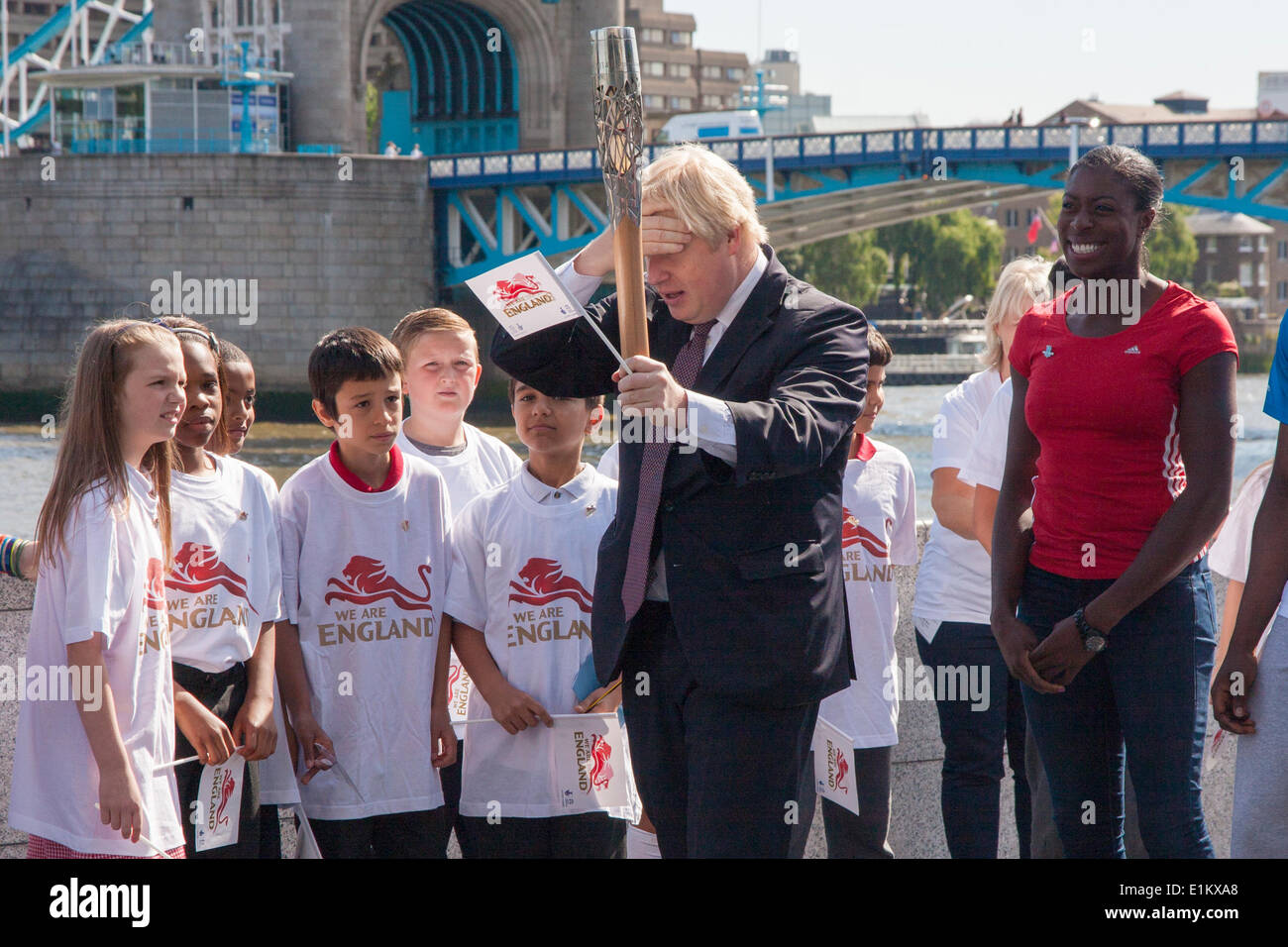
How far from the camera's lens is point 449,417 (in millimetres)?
4309

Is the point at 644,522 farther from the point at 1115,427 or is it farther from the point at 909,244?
the point at 909,244

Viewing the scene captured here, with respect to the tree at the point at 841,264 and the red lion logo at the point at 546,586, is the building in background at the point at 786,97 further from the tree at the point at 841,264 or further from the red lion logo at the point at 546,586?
the red lion logo at the point at 546,586

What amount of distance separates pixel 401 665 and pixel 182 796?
1.91 feet

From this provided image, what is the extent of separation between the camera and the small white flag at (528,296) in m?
2.88

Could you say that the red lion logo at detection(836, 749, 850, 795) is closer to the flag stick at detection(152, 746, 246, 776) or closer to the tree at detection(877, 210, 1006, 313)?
the flag stick at detection(152, 746, 246, 776)

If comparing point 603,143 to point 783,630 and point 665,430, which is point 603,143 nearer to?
point 665,430

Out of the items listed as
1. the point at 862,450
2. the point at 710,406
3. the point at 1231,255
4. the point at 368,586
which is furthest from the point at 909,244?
the point at 710,406

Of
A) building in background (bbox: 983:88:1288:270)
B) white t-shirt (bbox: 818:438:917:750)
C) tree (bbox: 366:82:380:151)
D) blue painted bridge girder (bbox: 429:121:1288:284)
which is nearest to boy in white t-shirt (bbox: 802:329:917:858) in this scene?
white t-shirt (bbox: 818:438:917:750)

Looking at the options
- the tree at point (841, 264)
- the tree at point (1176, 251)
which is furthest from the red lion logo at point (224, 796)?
the tree at point (1176, 251)

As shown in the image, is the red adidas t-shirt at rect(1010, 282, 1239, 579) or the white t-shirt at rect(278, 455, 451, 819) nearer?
the red adidas t-shirt at rect(1010, 282, 1239, 579)

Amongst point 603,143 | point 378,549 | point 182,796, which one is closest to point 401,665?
point 378,549

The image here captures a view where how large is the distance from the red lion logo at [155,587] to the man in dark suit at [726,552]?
0.95 metres

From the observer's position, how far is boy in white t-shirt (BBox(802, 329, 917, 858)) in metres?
4.14

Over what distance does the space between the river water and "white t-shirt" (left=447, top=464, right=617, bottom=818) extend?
51.4 feet
